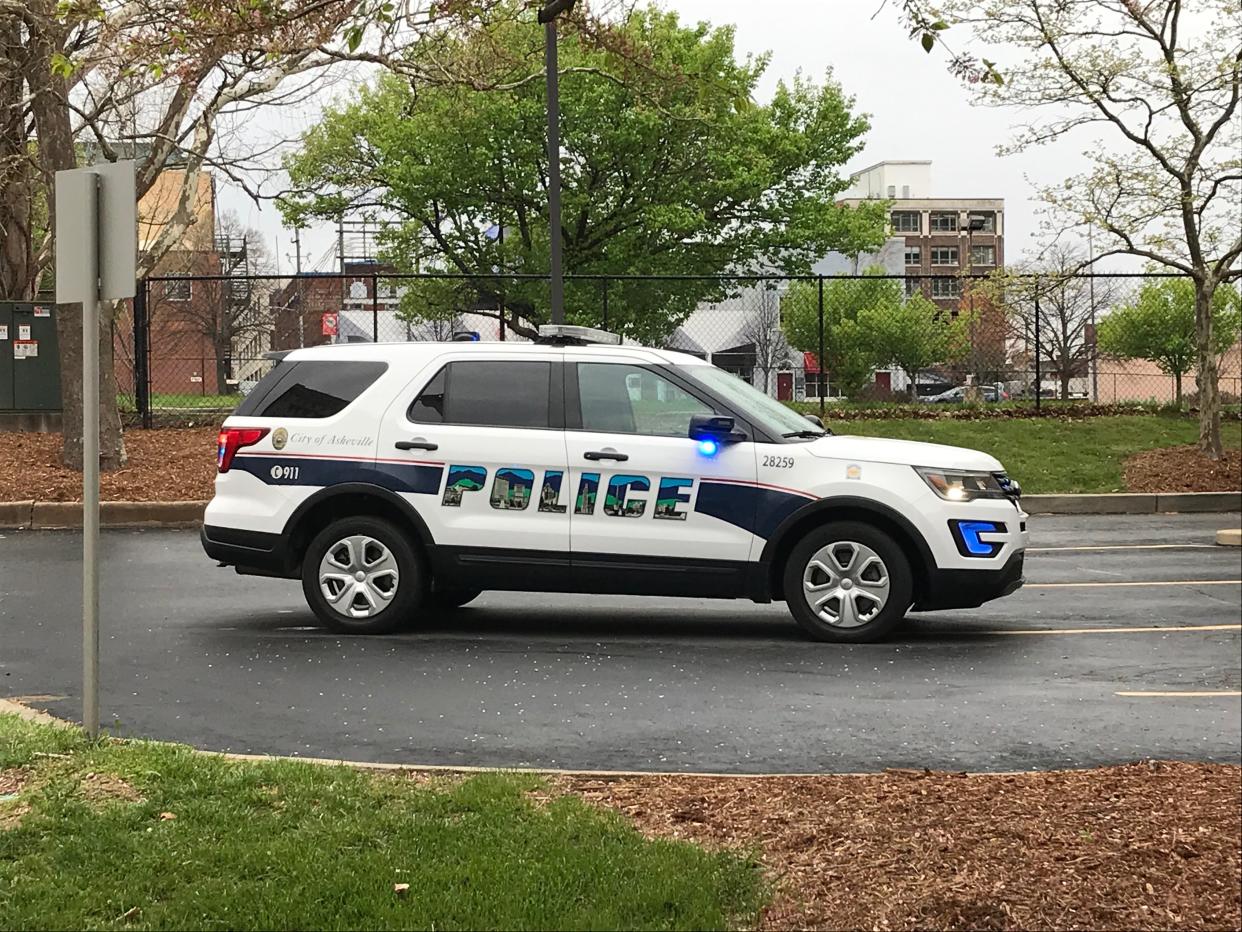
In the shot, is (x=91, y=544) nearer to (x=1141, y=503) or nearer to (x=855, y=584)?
(x=855, y=584)

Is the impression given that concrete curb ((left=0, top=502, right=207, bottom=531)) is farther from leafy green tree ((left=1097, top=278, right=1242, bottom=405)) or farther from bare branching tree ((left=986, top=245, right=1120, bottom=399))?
leafy green tree ((left=1097, top=278, right=1242, bottom=405))

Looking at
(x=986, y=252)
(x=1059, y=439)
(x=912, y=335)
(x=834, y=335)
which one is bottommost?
(x=1059, y=439)

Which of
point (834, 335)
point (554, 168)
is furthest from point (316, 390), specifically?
point (834, 335)

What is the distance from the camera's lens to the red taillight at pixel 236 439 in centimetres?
946

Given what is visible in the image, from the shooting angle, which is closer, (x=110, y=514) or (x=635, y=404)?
(x=635, y=404)

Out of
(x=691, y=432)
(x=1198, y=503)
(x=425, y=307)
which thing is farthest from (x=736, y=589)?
(x=425, y=307)

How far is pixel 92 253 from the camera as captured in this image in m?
6.21

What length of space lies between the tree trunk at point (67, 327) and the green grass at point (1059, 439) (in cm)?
1063

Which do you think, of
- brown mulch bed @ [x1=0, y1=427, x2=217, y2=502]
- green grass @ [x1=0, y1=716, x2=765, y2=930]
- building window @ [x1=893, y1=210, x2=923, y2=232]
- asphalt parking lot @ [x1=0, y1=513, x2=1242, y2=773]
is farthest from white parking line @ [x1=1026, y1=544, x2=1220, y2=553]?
building window @ [x1=893, y1=210, x2=923, y2=232]

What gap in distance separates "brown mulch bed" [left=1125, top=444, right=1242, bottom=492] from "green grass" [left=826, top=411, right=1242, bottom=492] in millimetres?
230

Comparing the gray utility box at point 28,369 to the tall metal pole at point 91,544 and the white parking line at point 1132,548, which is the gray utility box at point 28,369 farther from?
the tall metal pole at point 91,544

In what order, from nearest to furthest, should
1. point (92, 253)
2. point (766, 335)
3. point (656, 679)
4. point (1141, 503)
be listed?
point (92, 253) < point (656, 679) < point (1141, 503) < point (766, 335)

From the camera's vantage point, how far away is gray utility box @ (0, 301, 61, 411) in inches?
865

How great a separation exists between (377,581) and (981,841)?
5.64 m
